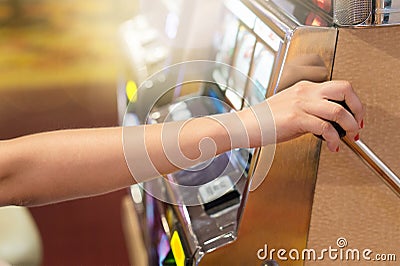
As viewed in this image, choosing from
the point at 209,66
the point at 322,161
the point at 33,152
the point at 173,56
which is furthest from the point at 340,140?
the point at 173,56

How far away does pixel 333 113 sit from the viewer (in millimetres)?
1005

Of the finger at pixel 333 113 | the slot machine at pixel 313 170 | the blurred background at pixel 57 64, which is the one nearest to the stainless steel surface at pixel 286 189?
the slot machine at pixel 313 170

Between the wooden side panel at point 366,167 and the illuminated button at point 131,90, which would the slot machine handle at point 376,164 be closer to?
the wooden side panel at point 366,167

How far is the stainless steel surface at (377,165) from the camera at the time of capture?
110 centimetres

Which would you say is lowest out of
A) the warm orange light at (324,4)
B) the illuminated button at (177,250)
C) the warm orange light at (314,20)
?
the illuminated button at (177,250)

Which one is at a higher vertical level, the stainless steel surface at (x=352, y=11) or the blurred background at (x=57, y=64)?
the blurred background at (x=57, y=64)

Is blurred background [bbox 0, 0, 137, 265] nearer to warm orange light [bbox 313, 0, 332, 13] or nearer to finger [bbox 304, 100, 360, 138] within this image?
warm orange light [bbox 313, 0, 332, 13]

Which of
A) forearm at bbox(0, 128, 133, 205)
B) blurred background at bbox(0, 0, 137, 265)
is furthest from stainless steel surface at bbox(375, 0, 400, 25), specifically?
blurred background at bbox(0, 0, 137, 265)

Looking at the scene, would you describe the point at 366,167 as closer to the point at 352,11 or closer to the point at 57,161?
the point at 352,11

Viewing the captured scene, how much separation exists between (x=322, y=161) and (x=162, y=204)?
504mm

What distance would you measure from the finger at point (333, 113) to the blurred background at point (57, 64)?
2168 mm

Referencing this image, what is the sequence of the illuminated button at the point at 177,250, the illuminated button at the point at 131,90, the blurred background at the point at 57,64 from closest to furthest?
the illuminated button at the point at 177,250 < the illuminated button at the point at 131,90 < the blurred background at the point at 57,64

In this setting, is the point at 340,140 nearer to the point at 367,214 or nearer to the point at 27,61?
Result: the point at 367,214

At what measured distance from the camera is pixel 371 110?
112 centimetres
